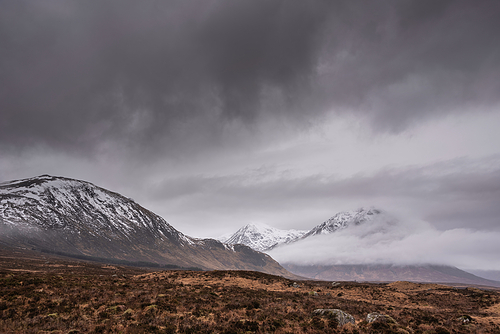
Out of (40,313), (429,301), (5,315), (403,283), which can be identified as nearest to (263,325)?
(40,313)

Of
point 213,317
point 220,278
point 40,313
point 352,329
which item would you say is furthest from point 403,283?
point 40,313

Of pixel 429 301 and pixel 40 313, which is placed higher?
pixel 40 313

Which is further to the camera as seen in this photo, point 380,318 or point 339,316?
point 380,318

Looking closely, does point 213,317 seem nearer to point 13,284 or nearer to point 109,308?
point 109,308

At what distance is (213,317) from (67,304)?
14317 millimetres

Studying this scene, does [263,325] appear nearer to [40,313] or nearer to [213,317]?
[213,317]

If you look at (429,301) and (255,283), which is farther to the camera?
(255,283)

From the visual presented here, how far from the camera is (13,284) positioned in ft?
95.9

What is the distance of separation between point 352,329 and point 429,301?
3909cm

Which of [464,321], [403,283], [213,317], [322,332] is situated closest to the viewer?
[322,332]

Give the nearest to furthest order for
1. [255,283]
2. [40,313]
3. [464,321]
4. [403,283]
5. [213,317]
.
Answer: [40,313], [213,317], [464,321], [255,283], [403,283]

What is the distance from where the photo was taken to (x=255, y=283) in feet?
173

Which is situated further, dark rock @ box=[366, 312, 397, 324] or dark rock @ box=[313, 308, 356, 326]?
dark rock @ box=[366, 312, 397, 324]

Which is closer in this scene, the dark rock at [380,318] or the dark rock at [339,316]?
the dark rock at [339,316]
